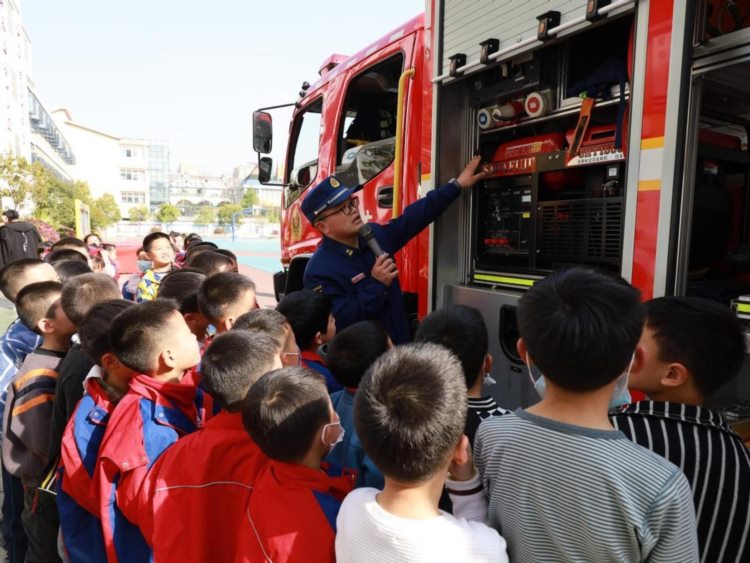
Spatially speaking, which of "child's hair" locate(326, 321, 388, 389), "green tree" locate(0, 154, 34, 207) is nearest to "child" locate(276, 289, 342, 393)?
"child's hair" locate(326, 321, 388, 389)

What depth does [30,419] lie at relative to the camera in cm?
202

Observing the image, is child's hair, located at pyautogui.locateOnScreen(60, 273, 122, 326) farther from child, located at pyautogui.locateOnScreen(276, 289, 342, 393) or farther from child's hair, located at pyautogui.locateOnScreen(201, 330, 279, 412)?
child's hair, located at pyautogui.locateOnScreen(201, 330, 279, 412)

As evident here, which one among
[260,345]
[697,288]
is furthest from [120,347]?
[697,288]

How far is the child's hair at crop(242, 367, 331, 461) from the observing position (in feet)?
4.07

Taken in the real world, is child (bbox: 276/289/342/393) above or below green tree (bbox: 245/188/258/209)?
below

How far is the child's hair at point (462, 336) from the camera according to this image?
1468 millimetres

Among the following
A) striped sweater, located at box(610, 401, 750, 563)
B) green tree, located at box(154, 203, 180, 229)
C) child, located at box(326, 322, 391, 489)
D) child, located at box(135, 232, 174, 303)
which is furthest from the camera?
green tree, located at box(154, 203, 180, 229)

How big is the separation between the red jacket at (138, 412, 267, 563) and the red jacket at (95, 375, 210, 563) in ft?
0.20

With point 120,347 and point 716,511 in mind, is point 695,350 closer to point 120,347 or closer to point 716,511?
point 716,511

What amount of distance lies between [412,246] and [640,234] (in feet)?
5.03

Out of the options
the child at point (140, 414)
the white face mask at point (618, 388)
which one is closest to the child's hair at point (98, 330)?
the child at point (140, 414)

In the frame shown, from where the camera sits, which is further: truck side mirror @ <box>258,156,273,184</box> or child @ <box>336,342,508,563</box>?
truck side mirror @ <box>258,156,273,184</box>

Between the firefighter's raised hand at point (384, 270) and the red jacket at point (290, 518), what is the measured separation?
1390 mm

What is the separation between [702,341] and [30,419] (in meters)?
2.27
